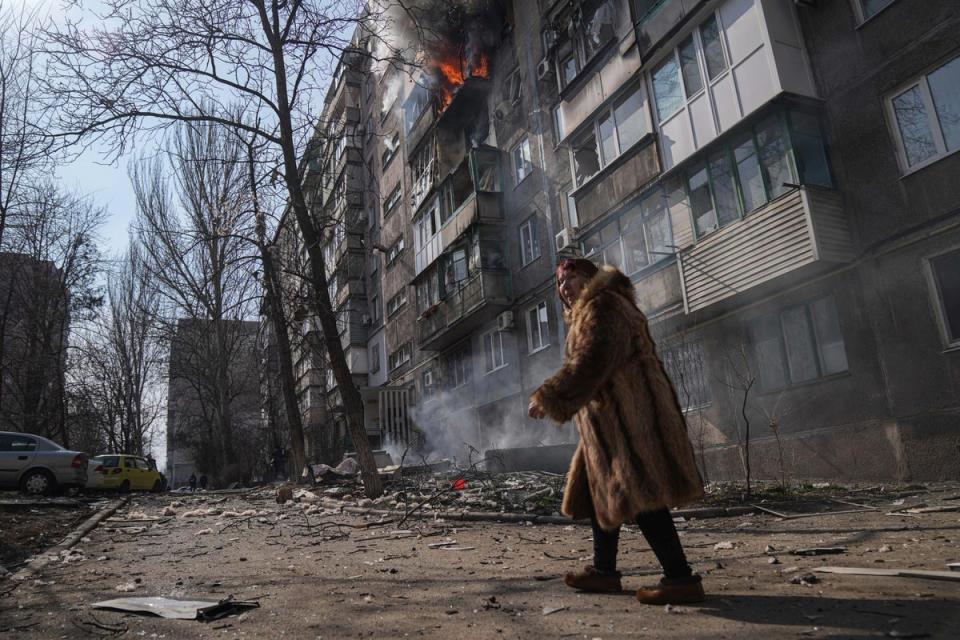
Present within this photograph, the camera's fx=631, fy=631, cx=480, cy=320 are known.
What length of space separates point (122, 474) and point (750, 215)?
21.6 meters

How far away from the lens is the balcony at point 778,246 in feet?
31.0

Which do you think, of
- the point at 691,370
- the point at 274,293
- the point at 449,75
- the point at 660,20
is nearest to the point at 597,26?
the point at 660,20

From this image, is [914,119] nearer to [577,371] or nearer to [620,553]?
[620,553]

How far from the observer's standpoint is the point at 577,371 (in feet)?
9.98

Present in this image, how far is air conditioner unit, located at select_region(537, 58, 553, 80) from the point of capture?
1723 cm

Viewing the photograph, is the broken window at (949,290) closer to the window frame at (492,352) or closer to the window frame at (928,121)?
the window frame at (928,121)

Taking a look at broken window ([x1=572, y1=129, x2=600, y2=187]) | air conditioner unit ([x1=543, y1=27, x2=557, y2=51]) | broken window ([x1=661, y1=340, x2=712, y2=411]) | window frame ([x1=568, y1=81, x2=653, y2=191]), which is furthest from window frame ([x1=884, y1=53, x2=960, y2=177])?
air conditioner unit ([x1=543, y1=27, x2=557, y2=51])

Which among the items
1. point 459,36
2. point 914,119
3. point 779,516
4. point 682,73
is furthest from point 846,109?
point 459,36

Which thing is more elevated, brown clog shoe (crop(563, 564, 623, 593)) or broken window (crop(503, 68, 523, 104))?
broken window (crop(503, 68, 523, 104))

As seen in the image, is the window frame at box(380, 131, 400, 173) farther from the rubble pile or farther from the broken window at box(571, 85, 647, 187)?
the rubble pile

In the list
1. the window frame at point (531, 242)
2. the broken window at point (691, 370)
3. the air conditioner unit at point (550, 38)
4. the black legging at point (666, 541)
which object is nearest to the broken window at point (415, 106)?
the air conditioner unit at point (550, 38)

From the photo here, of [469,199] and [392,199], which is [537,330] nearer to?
[469,199]

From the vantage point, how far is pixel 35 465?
614 inches

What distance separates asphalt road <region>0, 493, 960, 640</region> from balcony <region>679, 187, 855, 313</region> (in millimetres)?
4611
